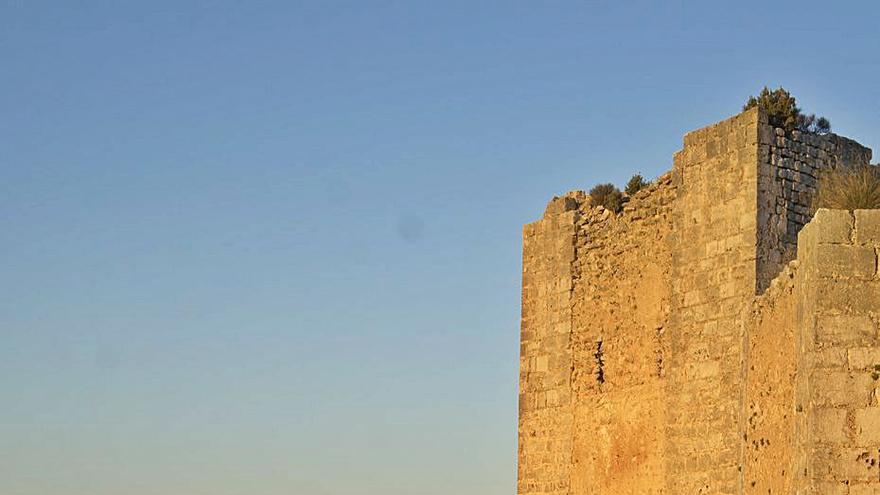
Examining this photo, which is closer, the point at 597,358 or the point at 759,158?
the point at 759,158

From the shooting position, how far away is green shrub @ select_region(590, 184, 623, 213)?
57.9ft

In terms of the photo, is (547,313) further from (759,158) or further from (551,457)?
(759,158)

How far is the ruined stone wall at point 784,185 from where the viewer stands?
14.9 m

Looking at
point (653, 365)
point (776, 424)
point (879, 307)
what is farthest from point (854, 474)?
point (653, 365)

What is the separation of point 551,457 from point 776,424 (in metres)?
8.54

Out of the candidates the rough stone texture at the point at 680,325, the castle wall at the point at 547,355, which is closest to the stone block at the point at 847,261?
the rough stone texture at the point at 680,325

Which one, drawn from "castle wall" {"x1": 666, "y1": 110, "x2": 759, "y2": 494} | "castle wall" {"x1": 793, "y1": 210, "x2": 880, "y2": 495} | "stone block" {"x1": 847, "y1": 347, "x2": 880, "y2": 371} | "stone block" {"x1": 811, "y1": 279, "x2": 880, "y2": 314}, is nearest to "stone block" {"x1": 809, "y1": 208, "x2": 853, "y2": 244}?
"castle wall" {"x1": 793, "y1": 210, "x2": 880, "y2": 495}

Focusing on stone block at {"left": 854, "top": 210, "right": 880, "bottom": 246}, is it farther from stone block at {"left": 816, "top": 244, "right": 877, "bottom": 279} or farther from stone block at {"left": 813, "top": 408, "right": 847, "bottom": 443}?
stone block at {"left": 813, "top": 408, "right": 847, "bottom": 443}

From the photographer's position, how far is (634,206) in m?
17.2

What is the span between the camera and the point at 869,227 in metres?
8.16

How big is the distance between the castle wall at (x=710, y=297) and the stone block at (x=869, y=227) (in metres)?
6.60

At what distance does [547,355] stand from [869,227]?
10515mm

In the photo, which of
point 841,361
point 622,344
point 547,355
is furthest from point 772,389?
point 547,355

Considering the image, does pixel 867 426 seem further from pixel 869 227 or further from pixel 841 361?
pixel 869 227
